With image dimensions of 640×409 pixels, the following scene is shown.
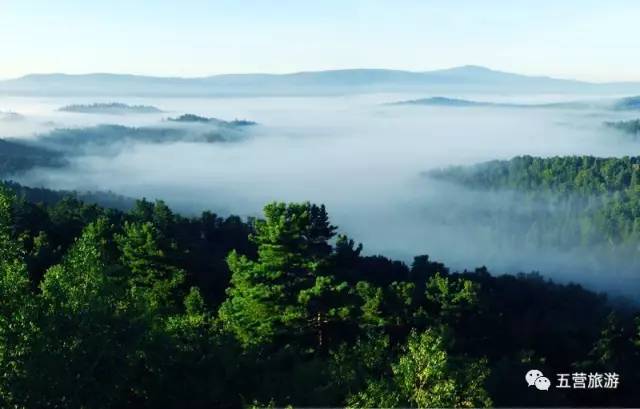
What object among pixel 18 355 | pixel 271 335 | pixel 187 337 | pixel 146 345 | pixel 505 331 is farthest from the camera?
pixel 505 331

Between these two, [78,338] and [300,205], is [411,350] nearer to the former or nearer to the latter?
[78,338]

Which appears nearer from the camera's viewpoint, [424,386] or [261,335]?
[424,386]

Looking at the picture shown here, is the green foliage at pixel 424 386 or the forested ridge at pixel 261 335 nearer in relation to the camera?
the green foliage at pixel 424 386

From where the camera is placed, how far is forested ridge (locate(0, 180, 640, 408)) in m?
17.5

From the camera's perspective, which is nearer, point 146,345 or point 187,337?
point 146,345

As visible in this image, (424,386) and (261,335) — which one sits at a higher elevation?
(424,386)

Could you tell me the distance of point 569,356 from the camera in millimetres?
41156

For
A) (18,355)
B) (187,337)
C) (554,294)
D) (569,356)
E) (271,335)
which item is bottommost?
(554,294)

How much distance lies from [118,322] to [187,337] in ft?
16.4

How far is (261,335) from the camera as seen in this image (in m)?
30.0

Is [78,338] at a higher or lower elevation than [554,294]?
higher

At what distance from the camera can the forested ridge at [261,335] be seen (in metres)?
17.5

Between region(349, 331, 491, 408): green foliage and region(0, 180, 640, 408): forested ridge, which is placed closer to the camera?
region(349, 331, 491, 408): green foliage

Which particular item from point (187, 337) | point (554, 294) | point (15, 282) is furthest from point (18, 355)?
point (554, 294)
